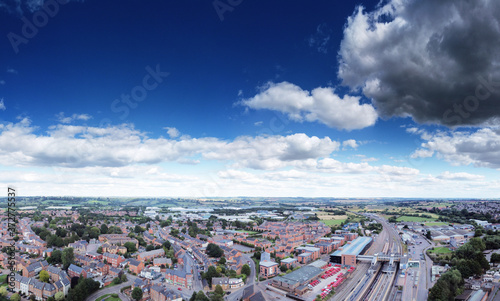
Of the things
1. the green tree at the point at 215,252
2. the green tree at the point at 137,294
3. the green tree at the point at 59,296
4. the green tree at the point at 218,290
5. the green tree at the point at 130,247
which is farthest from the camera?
the green tree at the point at 130,247

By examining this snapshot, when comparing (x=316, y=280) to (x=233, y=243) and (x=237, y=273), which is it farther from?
(x=233, y=243)

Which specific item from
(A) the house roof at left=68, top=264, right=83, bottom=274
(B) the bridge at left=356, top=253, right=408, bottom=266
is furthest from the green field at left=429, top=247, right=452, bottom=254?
(A) the house roof at left=68, top=264, right=83, bottom=274

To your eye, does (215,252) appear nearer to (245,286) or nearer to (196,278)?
(196,278)

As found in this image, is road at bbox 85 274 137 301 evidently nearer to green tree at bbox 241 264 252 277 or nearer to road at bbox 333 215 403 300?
green tree at bbox 241 264 252 277

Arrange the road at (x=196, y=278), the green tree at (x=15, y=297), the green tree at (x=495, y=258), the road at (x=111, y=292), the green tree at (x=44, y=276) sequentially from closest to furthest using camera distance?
the green tree at (x=15, y=297), the road at (x=111, y=292), the road at (x=196, y=278), the green tree at (x=44, y=276), the green tree at (x=495, y=258)

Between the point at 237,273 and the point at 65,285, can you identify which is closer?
the point at 65,285

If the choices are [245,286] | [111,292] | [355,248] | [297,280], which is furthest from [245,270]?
[355,248]

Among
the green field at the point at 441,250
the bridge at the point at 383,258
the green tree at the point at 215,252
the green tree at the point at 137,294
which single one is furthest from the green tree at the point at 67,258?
the green field at the point at 441,250

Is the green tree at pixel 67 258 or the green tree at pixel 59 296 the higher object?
the green tree at pixel 67 258

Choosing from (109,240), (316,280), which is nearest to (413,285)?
(316,280)

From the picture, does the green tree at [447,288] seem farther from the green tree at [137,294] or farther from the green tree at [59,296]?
the green tree at [59,296]

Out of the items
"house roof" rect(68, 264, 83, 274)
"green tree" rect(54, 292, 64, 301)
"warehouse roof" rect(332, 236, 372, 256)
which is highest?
"house roof" rect(68, 264, 83, 274)
